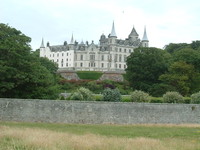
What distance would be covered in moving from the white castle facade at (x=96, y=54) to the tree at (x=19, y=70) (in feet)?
260

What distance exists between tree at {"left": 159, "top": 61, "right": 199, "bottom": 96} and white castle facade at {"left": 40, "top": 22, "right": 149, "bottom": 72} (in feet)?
185

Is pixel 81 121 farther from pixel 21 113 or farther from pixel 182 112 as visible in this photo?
pixel 182 112

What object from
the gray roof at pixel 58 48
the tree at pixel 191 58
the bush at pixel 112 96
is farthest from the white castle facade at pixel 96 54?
the bush at pixel 112 96

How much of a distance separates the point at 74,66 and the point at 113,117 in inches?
3438

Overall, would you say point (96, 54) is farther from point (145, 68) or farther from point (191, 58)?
point (191, 58)

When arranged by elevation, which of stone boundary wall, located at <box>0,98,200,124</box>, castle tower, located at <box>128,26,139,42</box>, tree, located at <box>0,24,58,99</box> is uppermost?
castle tower, located at <box>128,26,139,42</box>

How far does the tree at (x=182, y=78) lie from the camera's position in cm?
5712

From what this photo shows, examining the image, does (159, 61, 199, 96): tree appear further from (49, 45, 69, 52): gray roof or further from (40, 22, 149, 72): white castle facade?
(49, 45, 69, 52): gray roof

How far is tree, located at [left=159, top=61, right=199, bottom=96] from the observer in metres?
57.1

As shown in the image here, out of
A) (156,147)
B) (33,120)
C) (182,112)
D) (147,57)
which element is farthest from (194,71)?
(156,147)

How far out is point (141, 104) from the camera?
33406 millimetres

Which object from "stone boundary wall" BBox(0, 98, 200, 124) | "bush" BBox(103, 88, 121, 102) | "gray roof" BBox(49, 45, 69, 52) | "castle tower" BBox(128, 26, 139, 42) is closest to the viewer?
"stone boundary wall" BBox(0, 98, 200, 124)

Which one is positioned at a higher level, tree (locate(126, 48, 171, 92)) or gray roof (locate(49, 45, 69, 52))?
gray roof (locate(49, 45, 69, 52))

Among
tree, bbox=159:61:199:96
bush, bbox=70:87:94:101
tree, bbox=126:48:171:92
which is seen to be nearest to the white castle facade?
tree, bbox=126:48:171:92
